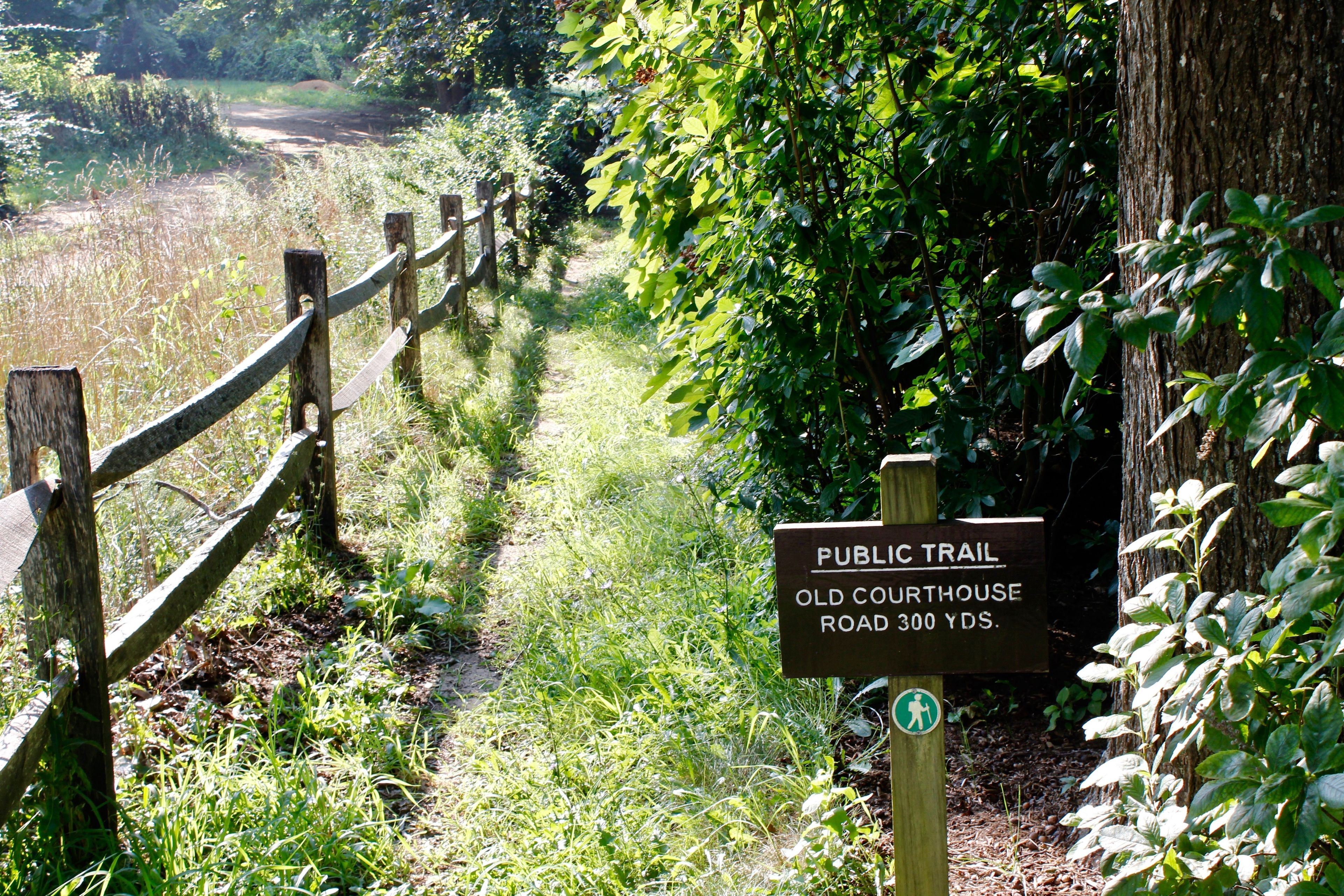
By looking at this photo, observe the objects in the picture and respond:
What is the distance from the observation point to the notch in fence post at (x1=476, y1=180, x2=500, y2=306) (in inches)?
437

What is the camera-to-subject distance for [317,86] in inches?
1820

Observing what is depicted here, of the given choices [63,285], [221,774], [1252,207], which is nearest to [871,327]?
[1252,207]

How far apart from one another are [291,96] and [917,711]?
154ft

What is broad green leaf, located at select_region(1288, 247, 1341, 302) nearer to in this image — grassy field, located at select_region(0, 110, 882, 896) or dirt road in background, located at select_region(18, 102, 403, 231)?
grassy field, located at select_region(0, 110, 882, 896)

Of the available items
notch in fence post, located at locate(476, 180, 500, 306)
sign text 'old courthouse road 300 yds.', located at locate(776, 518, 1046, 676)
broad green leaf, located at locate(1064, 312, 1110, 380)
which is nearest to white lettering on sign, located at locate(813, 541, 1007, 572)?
sign text 'old courthouse road 300 yds.', located at locate(776, 518, 1046, 676)

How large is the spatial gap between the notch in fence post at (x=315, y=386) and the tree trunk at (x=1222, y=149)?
3.76 m

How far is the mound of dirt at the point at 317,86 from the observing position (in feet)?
149

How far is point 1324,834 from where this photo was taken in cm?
131

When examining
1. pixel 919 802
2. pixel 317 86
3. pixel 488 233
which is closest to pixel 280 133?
pixel 317 86

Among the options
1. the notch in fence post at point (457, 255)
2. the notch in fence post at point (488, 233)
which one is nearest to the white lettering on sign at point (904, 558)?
the notch in fence post at point (457, 255)

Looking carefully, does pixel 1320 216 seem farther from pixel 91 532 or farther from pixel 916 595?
pixel 91 532

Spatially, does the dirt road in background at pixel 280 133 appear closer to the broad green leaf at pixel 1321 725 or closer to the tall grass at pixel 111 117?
the tall grass at pixel 111 117

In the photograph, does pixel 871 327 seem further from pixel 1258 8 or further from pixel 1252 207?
pixel 1252 207

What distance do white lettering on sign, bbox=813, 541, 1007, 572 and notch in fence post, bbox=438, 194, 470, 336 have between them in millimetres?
7519
